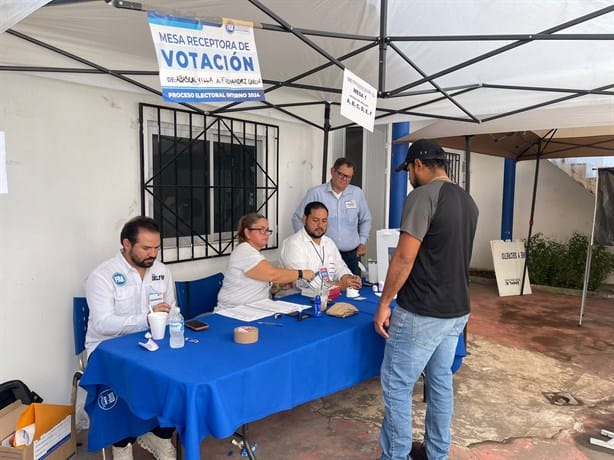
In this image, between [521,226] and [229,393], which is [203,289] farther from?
[521,226]

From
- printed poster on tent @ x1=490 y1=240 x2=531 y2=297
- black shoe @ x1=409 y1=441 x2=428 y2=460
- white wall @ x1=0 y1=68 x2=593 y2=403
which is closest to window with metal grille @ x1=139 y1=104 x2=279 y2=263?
white wall @ x1=0 y1=68 x2=593 y2=403

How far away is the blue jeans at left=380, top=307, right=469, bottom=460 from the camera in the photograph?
2.01 m

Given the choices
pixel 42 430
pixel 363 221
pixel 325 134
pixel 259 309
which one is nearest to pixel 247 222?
pixel 259 309

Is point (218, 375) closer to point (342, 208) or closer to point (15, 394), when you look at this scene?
point (15, 394)

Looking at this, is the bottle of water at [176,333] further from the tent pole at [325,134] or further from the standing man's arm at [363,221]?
the tent pole at [325,134]

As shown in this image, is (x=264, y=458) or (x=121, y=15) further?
(x=264, y=458)

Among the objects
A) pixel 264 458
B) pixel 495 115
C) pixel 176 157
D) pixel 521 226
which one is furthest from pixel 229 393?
pixel 521 226

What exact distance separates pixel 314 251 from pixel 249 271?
65 centimetres

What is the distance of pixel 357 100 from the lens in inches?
88.8

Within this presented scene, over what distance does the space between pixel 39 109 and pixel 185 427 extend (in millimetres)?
1950

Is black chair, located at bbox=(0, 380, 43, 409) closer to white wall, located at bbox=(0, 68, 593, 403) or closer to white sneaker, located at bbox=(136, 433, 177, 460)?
white wall, located at bbox=(0, 68, 593, 403)

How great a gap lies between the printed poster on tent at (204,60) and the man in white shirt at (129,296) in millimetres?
810

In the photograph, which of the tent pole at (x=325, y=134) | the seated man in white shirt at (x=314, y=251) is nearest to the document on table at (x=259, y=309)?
the seated man in white shirt at (x=314, y=251)

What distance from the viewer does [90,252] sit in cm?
279
